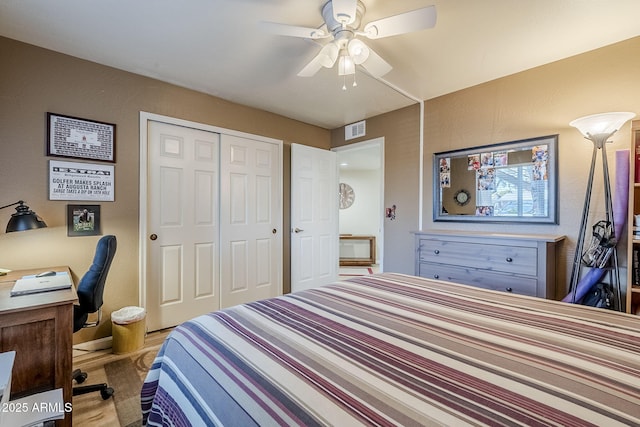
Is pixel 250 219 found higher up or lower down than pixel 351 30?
lower down

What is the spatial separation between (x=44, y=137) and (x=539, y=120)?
12.8ft

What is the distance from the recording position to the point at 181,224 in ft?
9.18

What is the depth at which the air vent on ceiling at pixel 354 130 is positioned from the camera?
3736mm

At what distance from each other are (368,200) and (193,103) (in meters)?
4.78

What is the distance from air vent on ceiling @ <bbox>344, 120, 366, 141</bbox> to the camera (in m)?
3.74

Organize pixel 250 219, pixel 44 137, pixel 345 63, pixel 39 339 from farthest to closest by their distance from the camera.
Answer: pixel 250 219, pixel 44 137, pixel 345 63, pixel 39 339

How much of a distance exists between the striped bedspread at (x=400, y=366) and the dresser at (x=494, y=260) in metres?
0.86

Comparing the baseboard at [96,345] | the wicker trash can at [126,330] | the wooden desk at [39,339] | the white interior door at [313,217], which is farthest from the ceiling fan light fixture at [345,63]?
the baseboard at [96,345]

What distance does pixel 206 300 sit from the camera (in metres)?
2.95

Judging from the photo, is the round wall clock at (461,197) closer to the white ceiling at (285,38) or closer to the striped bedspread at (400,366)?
the white ceiling at (285,38)

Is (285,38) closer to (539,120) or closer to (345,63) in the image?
(345,63)

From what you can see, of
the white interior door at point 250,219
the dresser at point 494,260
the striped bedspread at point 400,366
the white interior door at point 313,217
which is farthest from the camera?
the white interior door at point 313,217

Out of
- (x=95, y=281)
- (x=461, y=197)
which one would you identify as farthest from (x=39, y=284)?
(x=461, y=197)

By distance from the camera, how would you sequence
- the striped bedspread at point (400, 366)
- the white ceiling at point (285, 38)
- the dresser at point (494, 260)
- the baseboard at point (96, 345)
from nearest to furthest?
the striped bedspread at point (400, 366), the white ceiling at point (285, 38), the dresser at point (494, 260), the baseboard at point (96, 345)
